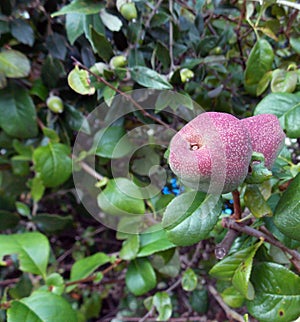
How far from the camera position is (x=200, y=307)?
0.85 metres

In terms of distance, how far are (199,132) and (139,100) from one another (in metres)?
0.44

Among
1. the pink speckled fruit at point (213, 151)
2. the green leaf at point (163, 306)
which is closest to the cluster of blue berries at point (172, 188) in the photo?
the green leaf at point (163, 306)

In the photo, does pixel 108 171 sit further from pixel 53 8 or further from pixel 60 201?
pixel 53 8

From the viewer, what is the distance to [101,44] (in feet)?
2.04

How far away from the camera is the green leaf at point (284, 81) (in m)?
0.58

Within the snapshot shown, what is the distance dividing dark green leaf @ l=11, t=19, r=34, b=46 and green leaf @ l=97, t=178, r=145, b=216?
34cm

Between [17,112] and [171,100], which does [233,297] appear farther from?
[17,112]

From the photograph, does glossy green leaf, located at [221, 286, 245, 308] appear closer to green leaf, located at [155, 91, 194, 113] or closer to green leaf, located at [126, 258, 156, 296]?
green leaf, located at [126, 258, 156, 296]

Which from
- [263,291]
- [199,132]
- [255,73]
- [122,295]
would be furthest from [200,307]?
[199,132]

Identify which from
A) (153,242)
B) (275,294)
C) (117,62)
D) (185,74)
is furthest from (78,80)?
(275,294)

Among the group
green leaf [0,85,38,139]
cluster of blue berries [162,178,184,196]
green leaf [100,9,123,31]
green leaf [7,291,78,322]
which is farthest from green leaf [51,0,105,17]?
green leaf [7,291,78,322]

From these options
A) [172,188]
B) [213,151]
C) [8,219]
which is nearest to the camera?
[213,151]

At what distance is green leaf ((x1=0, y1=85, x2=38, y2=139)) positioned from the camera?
81 cm

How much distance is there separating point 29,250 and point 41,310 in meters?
0.17
